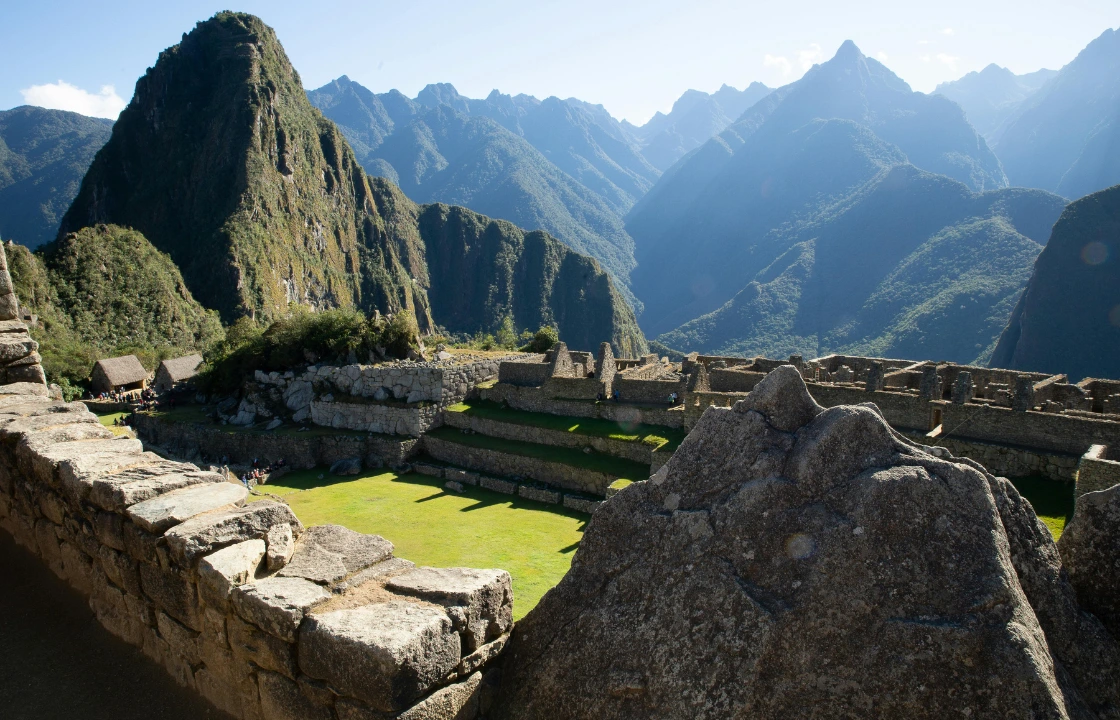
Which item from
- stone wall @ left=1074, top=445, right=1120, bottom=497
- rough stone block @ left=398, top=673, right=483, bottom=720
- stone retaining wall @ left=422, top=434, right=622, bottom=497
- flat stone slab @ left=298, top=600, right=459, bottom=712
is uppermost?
flat stone slab @ left=298, top=600, right=459, bottom=712

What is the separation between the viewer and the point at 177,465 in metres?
5.61

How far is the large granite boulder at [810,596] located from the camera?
2.44 m

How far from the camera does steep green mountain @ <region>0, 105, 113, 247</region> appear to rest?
15500cm

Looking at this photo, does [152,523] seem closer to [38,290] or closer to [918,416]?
[918,416]

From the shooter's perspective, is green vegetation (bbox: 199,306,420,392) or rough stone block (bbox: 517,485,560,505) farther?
green vegetation (bbox: 199,306,420,392)

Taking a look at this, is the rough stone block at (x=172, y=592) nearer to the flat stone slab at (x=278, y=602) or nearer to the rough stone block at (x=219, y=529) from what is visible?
the rough stone block at (x=219, y=529)

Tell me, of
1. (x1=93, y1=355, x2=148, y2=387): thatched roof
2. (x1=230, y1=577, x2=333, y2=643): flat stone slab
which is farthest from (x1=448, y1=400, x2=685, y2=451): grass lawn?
(x1=93, y1=355, x2=148, y2=387): thatched roof

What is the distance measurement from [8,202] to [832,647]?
210 m

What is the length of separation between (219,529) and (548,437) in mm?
19959

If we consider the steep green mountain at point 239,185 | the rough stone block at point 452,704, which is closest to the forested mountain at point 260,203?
the steep green mountain at point 239,185

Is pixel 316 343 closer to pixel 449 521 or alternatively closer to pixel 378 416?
pixel 378 416

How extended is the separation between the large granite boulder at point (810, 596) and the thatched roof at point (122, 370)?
53.3m

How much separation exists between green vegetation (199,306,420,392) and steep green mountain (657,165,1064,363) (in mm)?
73754

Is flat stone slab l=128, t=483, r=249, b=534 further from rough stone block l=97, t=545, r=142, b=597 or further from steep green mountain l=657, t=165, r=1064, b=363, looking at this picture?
steep green mountain l=657, t=165, r=1064, b=363
